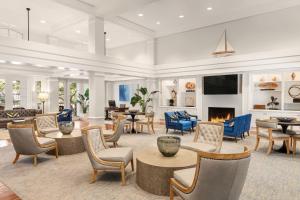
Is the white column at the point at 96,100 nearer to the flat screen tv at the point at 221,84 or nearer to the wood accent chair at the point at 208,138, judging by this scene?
the flat screen tv at the point at 221,84

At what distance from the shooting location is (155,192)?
10.0 ft

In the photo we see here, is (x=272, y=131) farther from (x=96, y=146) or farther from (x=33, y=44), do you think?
(x=33, y=44)

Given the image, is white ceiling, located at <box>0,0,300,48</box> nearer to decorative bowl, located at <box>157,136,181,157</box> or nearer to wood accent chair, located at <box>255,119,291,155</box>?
wood accent chair, located at <box>255,119,291,155</box>

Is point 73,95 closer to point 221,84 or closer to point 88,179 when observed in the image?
point 221,84

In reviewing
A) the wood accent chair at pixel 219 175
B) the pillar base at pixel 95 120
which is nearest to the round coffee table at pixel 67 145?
the pillar base at pixel 95 120

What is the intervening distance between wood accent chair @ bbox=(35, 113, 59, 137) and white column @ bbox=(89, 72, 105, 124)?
84.2 inches

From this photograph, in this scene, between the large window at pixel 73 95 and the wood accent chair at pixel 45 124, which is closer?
the wood accent chair at pixel 45 124

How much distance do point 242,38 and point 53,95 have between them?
34.2ft

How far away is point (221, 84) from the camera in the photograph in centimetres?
980

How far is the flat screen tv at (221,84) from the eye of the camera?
372 inches

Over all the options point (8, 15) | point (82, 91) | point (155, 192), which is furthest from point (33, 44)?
point (82, 91)

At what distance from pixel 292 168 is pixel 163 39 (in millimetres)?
9376

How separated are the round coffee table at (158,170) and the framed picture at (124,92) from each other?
11634mm

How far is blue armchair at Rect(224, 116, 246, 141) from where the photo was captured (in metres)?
6.63
